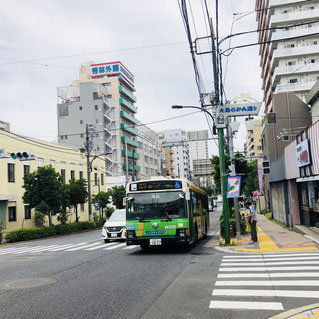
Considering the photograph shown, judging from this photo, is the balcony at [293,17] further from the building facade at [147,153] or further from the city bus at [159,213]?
the city bus at [159,213]

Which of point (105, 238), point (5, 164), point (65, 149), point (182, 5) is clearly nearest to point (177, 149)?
point (65, 149)

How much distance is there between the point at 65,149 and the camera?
48.4m

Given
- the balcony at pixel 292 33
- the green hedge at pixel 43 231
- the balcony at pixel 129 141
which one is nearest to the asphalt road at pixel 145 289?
the green hedge at pixel 43 231

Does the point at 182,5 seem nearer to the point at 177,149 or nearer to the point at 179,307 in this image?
the point at 179,307

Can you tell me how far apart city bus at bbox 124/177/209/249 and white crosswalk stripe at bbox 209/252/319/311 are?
2.29m

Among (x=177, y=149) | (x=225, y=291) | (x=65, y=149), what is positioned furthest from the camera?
(x=177, y=149)

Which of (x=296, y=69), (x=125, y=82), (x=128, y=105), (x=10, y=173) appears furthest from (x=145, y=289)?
(x=125, y=82)

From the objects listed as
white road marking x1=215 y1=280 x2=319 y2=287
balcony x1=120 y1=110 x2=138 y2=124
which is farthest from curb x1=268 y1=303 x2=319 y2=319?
balcony x1=120 y1=110 x2=138 y2=124

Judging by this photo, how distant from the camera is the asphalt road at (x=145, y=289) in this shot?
6.68 m

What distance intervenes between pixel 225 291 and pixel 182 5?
720 cm

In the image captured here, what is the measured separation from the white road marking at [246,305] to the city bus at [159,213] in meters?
6.91

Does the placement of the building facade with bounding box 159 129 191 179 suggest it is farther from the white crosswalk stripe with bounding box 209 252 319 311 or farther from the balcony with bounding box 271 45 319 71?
the white crosswalk stripe with bounding box 209 252 319 311

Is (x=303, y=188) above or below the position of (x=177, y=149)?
below

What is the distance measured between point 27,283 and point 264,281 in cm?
590
